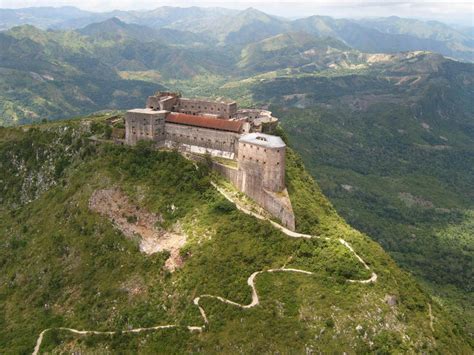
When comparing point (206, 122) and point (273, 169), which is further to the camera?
point (206, 122)

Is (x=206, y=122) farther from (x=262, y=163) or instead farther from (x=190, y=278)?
(x=190, y=278)

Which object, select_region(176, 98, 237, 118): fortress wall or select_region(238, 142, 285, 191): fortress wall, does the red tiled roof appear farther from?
select_region(176, 98, 237, 118): fortress wall

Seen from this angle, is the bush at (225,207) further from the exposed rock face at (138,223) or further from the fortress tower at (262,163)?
the exposed rock face at (138,223)

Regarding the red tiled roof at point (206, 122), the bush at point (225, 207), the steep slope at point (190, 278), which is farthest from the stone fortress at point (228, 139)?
the bush at point (225, 207)

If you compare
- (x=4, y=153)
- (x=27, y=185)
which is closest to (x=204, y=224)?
(x=27, y=185)

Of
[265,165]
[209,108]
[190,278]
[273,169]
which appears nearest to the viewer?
[190,278]

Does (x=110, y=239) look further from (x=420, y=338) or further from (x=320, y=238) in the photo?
(x=420, y=338)

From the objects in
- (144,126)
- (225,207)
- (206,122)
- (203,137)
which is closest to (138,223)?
(225,207)

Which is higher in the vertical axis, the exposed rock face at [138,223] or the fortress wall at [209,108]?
the fortress wall at [209,108]
